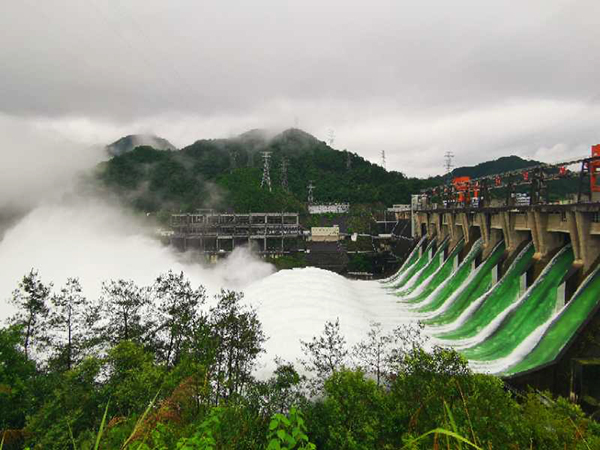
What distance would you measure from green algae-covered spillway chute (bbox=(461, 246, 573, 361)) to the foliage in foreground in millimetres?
3263

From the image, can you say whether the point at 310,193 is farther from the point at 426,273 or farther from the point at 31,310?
the point at 31,310

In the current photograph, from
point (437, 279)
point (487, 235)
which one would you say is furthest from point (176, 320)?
point (487, 235)

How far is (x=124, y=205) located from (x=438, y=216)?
70.1m

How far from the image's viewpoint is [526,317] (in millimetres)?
19594

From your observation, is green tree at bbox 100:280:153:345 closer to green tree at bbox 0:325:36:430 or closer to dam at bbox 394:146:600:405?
green tree at bbox 0:325:36:430

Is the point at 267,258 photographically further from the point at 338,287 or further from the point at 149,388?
the point at 149,388

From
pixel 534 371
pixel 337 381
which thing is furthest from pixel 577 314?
pixel 337 381

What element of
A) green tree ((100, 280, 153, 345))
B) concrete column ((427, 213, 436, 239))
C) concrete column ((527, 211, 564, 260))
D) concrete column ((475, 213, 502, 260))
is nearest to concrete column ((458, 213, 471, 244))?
concrete column ((475, 213, 502, 260))

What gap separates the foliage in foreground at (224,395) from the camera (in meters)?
8.01

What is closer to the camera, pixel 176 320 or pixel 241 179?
pixel 176 320

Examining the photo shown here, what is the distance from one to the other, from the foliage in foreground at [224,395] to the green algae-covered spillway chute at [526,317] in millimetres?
3263

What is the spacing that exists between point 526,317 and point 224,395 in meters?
14.6

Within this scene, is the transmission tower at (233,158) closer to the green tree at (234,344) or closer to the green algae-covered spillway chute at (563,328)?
the green tree at (234,344)

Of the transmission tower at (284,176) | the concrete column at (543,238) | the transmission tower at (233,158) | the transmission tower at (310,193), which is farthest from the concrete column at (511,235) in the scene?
the transmission tower at (233,158)
